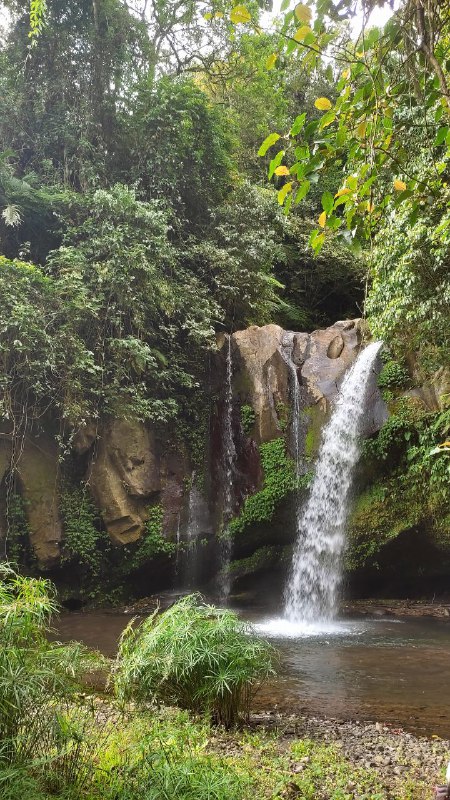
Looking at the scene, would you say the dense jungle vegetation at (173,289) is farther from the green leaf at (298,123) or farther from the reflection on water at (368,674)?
the reflection on water at (368,674)

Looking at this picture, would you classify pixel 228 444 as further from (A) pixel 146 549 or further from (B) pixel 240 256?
(B) pixel 240 256

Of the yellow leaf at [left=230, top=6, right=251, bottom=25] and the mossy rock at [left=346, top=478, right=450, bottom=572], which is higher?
the yellow leaf at [left=230, top=6, right=251, bottom=25]

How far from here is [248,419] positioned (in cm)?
1084

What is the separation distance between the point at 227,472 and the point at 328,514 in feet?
6.78

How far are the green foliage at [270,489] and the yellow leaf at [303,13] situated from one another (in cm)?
839

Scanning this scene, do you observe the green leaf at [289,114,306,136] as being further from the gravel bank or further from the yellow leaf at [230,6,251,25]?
the gravel bank

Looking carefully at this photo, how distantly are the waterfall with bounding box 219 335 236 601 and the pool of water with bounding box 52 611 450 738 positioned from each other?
3.52 feet

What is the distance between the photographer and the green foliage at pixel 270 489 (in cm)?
1027

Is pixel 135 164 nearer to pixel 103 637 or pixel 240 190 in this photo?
pixel 240 190

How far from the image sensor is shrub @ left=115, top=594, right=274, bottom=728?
381 centimetres

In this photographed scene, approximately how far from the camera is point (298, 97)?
1908 cm

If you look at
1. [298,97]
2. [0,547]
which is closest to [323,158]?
[0,547]

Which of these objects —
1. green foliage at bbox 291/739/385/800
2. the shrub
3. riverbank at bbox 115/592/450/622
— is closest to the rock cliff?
riverbank at bbox 115/592/450/622

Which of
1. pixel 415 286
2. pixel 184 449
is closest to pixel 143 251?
pixel 184 449
